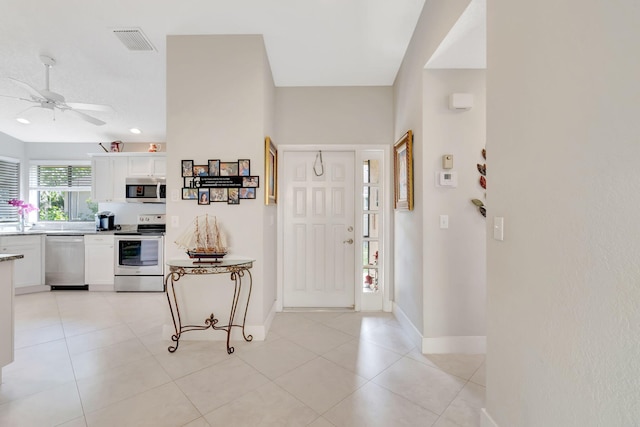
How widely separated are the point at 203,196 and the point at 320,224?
142cm

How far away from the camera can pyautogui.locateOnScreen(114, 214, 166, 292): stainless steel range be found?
426cm

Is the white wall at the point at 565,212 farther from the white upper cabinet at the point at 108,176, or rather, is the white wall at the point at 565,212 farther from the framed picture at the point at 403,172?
the white upper cabinet at the point at 108,176

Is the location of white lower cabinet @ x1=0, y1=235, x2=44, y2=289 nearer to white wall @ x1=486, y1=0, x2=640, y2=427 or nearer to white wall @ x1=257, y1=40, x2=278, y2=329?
white wall @ x1=257, y1=40, x2=278, y2=329

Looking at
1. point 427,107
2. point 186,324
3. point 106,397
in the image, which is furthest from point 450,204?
point 106,397

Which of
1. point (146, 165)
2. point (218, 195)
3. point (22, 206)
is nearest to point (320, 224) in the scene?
point (218, 195)

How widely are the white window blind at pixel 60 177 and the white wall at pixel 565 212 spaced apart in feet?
20.6

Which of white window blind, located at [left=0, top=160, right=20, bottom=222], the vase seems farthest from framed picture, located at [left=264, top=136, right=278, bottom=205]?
white window blind, located at [left=0, top=160, right=20, bottom=222]

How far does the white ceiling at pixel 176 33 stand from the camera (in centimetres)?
227

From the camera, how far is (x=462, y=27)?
→ 72.7 inches

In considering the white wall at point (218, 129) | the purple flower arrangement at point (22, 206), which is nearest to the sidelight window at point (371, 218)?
the white wall at point (218, 129)

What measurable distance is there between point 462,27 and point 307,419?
2.65 meters

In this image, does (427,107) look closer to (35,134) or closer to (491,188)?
(491,188)

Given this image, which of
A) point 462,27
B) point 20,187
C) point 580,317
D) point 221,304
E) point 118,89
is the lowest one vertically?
point 221,304

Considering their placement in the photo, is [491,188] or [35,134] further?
[35,134]
